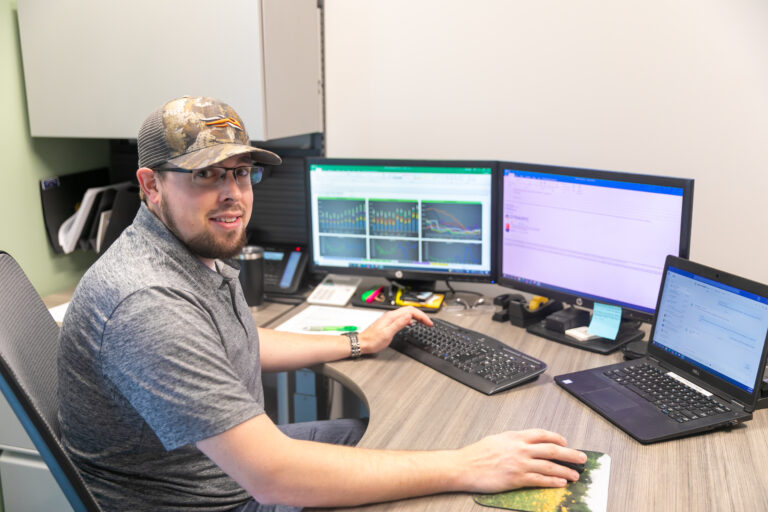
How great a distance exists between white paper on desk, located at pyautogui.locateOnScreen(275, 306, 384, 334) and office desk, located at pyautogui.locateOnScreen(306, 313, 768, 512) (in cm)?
20

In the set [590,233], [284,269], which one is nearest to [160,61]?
[284,269]

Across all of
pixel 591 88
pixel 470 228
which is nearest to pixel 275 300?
pixel 470 228

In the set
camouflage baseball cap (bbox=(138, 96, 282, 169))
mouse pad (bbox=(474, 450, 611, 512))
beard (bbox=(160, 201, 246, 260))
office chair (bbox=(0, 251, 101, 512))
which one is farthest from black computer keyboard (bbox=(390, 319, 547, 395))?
office chair (bbox=(0, 251, 101, 512))

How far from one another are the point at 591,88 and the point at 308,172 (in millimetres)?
875

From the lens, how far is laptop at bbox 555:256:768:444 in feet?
4.24

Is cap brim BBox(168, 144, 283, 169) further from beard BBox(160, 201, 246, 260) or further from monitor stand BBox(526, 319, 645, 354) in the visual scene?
monitor stand BBox(526, 319, 645, 354)

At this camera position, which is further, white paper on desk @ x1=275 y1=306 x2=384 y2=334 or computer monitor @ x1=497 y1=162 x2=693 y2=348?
white paper on desk @ x1=275 y1=306 x2=384 y2=334

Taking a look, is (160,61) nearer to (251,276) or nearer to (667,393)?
(251,276)

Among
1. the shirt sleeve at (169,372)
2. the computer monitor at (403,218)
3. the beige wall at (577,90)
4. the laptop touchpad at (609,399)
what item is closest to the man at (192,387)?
the shirt sleeve at (169,372)

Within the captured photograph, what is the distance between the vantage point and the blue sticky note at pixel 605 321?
170cm

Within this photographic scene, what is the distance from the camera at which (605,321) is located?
1725 mm

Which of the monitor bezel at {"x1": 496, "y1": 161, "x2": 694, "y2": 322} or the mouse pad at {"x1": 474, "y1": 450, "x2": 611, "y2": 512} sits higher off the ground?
the monitor bezel at {"x1": 496, "y1": 161, "x2": 694, "y2": 322}

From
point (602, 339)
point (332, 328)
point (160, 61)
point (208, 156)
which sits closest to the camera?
point (208, 156)

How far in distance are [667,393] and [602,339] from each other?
0.35m
